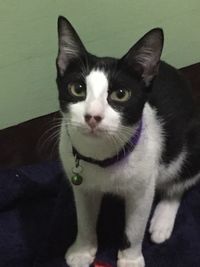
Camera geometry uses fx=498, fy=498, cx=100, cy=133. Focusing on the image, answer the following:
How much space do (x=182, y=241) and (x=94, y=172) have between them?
0.41 m

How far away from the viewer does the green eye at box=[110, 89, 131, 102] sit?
104cm

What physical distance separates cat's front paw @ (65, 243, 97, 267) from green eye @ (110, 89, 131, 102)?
532 mm

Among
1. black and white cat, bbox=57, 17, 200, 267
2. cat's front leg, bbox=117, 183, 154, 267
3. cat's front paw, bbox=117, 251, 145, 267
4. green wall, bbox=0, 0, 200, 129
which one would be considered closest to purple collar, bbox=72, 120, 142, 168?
black and white cat, bbox=57, 17, 200, 267

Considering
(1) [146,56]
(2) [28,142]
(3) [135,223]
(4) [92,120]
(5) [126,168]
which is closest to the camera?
(4) [92,120]

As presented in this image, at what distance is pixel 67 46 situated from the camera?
1105 mm

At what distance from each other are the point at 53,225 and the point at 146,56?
25.8 inches

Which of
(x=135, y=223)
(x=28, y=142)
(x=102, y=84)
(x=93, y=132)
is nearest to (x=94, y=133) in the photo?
(x=93, y=132)

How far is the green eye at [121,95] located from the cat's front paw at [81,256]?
0.53 metres

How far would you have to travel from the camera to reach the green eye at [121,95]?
1042mm

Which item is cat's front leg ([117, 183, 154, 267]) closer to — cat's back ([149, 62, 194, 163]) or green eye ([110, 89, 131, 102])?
cat's back ([149, 62, 194, 163])

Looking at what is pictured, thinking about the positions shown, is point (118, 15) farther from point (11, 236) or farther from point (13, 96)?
point (11, 236)

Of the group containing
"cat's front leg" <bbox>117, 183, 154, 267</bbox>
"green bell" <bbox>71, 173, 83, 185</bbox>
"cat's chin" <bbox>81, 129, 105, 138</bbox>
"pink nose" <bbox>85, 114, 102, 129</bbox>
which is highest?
"pink nose" <bbox>85, 114, 102, 129</bbox>

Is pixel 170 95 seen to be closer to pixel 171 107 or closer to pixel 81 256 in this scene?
pixel 171 107

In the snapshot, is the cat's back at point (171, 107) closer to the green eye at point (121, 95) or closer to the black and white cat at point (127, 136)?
the black and white cat at point (127, 136)
